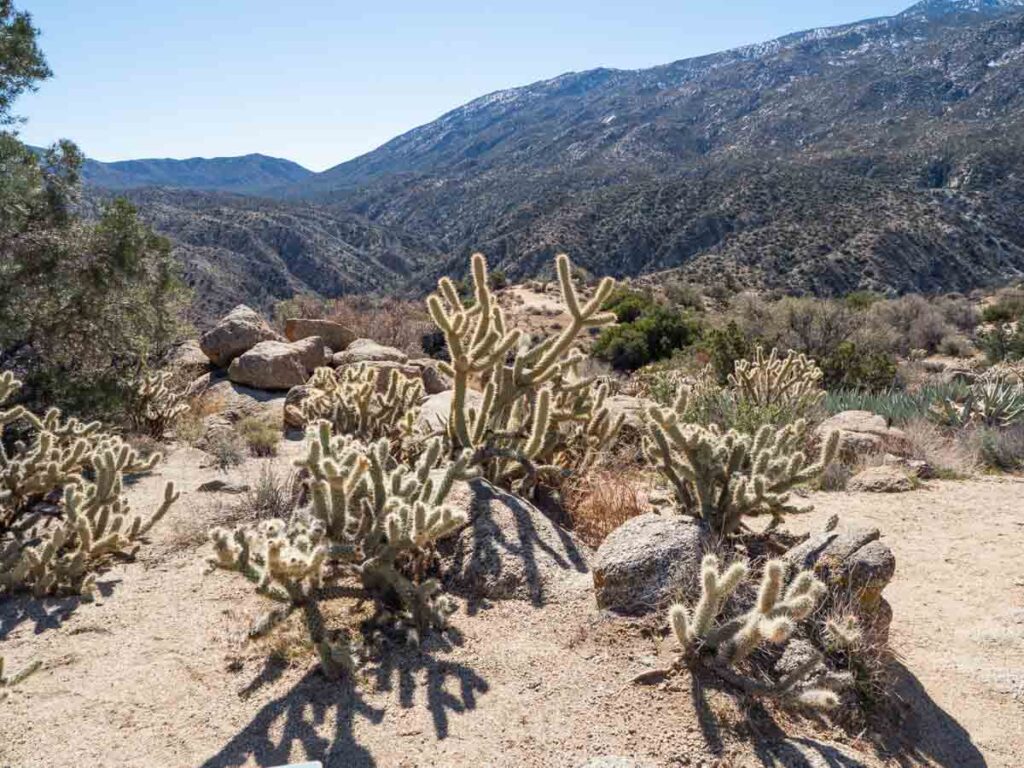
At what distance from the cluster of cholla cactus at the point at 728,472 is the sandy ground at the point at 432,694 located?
3.23 feet

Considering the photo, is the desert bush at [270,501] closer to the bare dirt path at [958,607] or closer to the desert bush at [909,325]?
the bare dirt path at [958,607]

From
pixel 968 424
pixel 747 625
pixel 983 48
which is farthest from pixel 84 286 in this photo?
pixel 983 48

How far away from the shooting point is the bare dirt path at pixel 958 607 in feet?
11.1

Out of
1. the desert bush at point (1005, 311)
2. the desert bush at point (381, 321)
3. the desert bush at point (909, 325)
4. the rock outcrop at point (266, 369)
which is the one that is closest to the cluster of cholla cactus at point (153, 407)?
the rock outcrop at point (266, 369)

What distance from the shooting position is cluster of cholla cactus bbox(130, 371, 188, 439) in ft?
27.0

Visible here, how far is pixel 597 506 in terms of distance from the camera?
514 centimetres

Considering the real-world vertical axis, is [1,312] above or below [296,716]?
above

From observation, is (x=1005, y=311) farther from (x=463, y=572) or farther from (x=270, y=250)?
(x=270, y=250)

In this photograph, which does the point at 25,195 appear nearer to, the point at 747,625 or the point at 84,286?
the point at 84,286

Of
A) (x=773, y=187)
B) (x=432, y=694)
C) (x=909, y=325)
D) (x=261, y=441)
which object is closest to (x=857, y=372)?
(x=909, y=325)

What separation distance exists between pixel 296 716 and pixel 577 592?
1568mm

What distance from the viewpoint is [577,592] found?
12.8 feet

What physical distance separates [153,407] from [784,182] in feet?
163

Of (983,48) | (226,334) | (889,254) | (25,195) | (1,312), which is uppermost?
(983,48)
